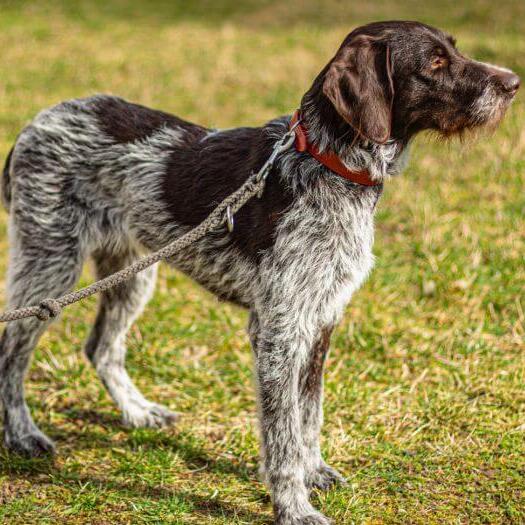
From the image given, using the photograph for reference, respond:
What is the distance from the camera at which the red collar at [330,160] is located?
11.3 feet

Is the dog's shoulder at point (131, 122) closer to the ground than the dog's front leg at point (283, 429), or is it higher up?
higher up

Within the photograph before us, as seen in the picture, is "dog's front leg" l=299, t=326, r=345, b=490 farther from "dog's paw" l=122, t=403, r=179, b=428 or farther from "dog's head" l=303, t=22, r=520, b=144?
"dog's head" l=303, t=22, r=520, b=144

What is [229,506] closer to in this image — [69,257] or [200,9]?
[69,257]

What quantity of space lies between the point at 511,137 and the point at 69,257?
521 centimetres

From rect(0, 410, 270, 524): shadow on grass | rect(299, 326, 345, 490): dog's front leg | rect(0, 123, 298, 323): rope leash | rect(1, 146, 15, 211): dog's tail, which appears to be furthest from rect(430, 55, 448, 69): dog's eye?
rect(1, 146, 15, 211): dog's tail

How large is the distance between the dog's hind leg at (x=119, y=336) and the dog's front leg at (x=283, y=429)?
1.01 meters

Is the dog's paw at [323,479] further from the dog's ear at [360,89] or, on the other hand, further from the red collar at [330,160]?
the dog's ear at [360,89]

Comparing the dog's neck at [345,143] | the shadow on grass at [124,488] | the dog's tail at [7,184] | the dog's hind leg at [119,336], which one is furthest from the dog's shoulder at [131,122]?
the shadow on grass at [124,488]

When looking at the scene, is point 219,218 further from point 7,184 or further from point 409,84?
point 7,184

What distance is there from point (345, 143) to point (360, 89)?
26cm

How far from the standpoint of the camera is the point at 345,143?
3.40m

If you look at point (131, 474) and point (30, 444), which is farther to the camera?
point (30, 444)

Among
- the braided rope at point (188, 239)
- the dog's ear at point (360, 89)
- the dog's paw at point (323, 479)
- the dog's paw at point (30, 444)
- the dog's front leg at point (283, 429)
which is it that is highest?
the dog's ear at point (360, 89)

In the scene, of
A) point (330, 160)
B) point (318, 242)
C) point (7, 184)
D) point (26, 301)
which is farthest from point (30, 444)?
point (330, 160)
